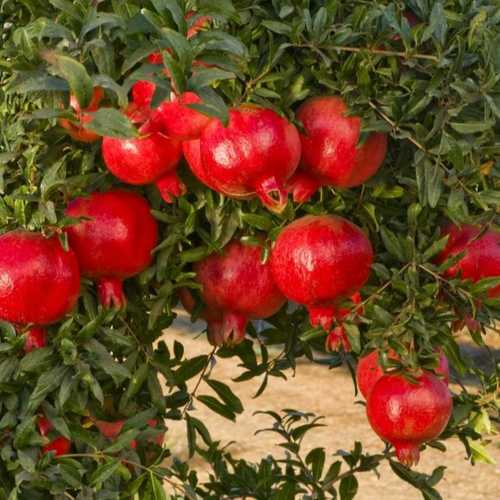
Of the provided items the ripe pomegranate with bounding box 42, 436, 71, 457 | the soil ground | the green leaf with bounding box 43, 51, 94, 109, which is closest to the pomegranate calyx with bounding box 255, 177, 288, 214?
the green leaf with bounding box 43, 51, 94, 109

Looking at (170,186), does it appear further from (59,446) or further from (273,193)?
(59,446)

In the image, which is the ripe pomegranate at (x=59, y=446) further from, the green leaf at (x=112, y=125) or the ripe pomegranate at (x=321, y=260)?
the green leaf at (x=112, y=125)

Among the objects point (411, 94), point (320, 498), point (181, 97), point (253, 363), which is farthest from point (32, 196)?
point (320, 498)

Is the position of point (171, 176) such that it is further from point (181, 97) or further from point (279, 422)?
point (279, 422)

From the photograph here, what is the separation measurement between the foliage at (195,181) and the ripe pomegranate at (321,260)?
29mm

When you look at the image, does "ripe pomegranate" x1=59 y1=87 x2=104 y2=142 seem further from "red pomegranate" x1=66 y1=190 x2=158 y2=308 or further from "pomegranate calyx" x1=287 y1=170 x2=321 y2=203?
"pomegranate calyx" x1=287 y1=170 x2=321 y2=203

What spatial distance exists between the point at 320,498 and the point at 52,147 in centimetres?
87

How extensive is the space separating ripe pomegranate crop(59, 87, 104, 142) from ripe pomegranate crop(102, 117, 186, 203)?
0.07 ft

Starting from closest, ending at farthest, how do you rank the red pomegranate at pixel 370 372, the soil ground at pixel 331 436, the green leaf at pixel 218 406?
the red pomegranate at pixel 370 372, the green leaf at pixel 218 406, the soil ground at pixel 331 436

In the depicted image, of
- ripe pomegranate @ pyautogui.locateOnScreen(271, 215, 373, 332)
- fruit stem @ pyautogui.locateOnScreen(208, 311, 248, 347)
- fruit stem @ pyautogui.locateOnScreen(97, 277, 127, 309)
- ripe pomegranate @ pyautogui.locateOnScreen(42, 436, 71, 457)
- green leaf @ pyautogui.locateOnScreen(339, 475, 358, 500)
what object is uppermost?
ripe pomegranate @ pyautogui.locateOnScreen(271, 215, 373, 332)

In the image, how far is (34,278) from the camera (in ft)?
3.17

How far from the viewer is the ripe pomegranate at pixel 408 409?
3.46 feet

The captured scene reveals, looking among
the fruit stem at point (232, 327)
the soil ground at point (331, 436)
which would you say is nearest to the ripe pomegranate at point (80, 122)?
the fruit stem at point (232, 327)

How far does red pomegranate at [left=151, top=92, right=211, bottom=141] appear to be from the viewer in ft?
2.96
